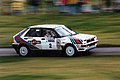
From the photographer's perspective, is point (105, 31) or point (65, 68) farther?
point (105, 31)

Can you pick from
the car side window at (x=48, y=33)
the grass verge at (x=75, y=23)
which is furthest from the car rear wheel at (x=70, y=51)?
the grass verge at (x=75, y=23)

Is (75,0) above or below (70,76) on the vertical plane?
above

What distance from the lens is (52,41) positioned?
19.6 meters

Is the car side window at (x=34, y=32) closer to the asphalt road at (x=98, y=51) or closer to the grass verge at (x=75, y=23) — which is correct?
the asphalt road at (x=98, y=51)

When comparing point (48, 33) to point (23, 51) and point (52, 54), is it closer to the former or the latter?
point (52, 54)

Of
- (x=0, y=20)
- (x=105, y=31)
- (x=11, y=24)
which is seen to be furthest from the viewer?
(x=0, y=20)

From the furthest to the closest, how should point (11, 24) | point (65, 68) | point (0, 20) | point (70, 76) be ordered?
point (0, 20)
point (11, 24)
point (65, 68)
point (70, 76)

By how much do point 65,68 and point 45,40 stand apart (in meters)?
4.91

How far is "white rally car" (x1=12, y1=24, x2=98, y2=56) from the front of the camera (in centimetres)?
1898

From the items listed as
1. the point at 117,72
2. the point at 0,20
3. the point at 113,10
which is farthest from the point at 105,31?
the point at 117,72

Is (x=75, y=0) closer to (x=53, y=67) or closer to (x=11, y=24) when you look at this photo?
(x=11, y=24)

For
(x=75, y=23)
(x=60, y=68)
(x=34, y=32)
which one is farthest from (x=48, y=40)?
(x=75, y=23)

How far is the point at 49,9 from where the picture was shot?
111 ft

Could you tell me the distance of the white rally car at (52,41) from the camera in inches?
747
